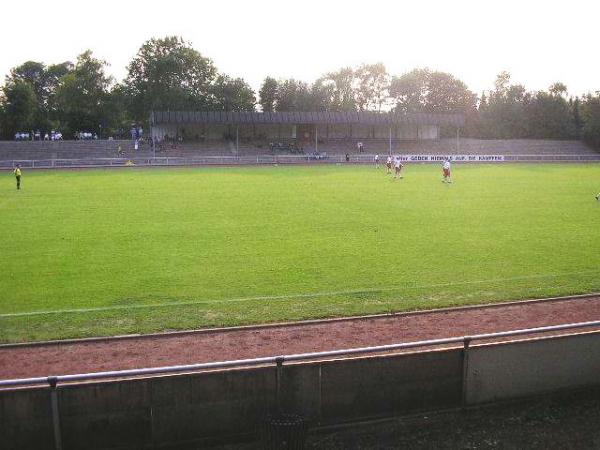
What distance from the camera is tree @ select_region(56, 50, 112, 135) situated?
90625 mm

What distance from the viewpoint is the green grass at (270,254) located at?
13.1 meters

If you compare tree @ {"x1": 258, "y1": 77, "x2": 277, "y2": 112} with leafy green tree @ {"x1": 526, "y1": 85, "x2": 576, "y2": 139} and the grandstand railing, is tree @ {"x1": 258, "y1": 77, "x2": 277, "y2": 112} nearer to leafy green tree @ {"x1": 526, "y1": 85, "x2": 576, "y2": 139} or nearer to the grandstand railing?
the grandstand railing

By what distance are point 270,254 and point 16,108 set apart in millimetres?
81614

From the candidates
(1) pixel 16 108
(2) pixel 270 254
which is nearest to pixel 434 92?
(1) pixel 16 108

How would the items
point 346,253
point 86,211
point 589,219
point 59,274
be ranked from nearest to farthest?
point 59,274 → point 346,253 → point 589,219 → point 86,211

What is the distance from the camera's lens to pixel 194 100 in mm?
89312

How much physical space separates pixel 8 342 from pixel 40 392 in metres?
4.79

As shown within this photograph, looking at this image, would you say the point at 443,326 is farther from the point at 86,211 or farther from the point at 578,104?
the point at 578,104

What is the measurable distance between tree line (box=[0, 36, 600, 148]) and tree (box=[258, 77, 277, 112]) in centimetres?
17

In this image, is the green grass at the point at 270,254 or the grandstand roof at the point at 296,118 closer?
the green grass at the point at 270,254

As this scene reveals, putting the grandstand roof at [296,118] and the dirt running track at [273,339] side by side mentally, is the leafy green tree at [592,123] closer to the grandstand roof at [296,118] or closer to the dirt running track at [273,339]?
the grandstand roof at [296,118]

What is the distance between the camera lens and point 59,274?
51.8ft

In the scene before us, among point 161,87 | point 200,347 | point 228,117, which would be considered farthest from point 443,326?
point 161,87

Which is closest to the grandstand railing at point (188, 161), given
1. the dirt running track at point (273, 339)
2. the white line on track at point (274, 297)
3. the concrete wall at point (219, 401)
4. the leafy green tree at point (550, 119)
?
the leafy green tree at point (550, 119)
